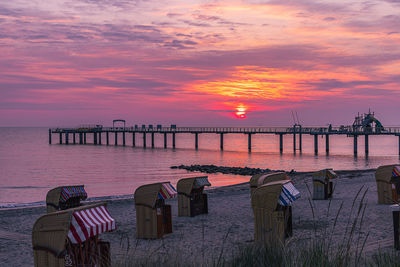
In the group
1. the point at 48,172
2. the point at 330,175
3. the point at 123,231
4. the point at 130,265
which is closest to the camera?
the point at 130,265

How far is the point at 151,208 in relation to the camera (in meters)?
→ 12.4

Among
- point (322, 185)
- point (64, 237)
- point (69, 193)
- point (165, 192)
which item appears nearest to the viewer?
point (64, 237)

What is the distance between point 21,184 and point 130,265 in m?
38.2

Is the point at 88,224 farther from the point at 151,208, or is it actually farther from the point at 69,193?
the point at 69,193

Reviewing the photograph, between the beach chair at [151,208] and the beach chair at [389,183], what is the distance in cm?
898

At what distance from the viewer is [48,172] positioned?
51.8 metres

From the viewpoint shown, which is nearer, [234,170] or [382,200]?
[382,200]

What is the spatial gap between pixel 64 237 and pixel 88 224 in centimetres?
46

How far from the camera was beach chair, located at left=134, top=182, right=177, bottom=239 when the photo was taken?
1227cm

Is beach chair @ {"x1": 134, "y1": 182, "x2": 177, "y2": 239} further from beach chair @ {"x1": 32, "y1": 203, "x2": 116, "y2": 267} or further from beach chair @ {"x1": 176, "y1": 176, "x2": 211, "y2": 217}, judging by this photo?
beach chair @ {"x1": 32, "y1": 203, "x2": 116, "y2": 267}

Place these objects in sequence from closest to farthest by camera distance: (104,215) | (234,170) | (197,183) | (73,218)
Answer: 1. (73,218)
2. (104,215)
3. (197,183)
4. (234,170)

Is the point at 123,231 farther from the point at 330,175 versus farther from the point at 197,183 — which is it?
the point at 330,175

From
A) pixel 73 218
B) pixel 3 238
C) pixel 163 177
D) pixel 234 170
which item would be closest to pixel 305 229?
pixel 73 218

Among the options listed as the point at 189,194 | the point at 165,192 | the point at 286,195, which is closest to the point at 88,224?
the point at 286,195
